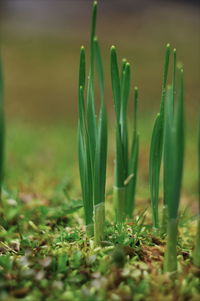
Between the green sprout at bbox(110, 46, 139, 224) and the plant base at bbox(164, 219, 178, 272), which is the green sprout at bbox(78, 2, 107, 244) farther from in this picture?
the plant base at bbox(164, 219, 178, 272)

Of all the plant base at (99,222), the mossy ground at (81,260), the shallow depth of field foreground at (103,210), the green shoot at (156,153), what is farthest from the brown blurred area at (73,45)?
the plant base at (99,222)

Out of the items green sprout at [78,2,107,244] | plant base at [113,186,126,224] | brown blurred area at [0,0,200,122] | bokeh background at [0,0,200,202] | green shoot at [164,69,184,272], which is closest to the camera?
green shoot at [164,69,184,272]

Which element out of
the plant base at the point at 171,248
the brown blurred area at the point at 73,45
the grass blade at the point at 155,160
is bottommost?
the plant base at the point at 171,248

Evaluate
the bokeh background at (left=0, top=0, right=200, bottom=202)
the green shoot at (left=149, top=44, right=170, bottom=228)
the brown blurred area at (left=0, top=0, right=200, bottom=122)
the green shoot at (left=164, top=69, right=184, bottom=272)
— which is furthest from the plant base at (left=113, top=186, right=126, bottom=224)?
the brown blurred area at (left=0, top=0, right=200, bottom=122)

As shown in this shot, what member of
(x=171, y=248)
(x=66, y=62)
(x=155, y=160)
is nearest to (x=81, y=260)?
(x=171, y=248)

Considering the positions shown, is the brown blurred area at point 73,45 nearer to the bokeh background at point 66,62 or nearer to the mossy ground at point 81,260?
the bokeh background at point 66,62
